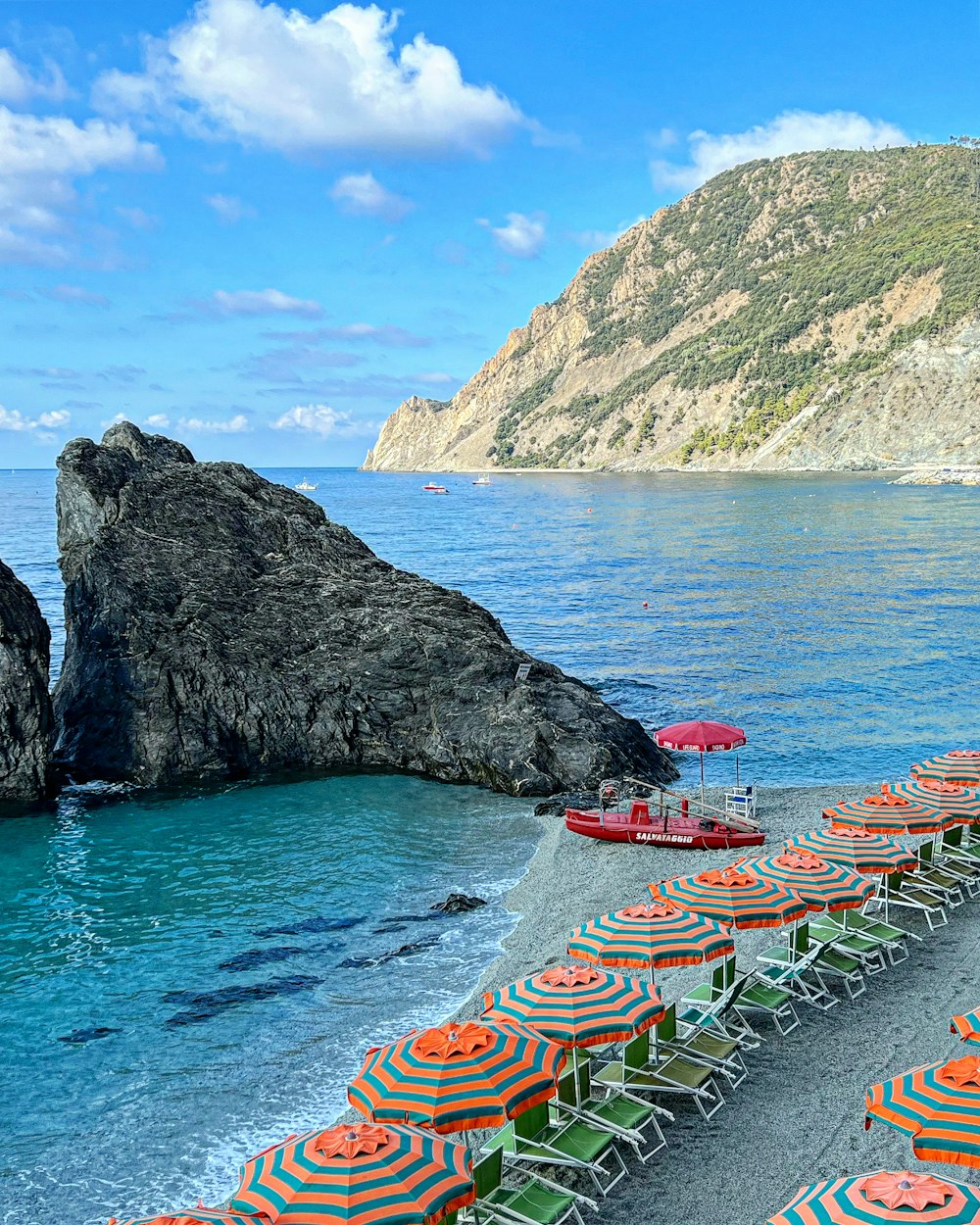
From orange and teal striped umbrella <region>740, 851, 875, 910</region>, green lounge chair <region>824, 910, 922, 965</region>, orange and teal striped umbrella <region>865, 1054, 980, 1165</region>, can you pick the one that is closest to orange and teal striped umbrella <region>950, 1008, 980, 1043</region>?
orange and teal striped umbrella <region>865, 1054, 980, 1165</region>

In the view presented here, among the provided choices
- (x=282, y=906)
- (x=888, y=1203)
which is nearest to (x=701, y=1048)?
(x=888, y=1203)

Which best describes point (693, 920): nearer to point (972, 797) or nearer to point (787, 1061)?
point (787, 1061)

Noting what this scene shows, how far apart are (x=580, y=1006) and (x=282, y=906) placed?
1174 centimetres

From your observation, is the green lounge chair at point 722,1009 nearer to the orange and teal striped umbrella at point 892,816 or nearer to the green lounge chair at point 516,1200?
the green lounge chair at point 516,1200

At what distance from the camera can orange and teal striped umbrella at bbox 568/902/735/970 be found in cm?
1466

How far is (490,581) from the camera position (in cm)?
9212

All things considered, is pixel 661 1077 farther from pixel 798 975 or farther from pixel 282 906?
pixel 282 906

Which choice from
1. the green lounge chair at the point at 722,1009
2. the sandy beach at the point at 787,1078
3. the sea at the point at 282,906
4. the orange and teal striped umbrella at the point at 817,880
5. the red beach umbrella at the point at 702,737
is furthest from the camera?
the red beach umbrella at the point at 702,737

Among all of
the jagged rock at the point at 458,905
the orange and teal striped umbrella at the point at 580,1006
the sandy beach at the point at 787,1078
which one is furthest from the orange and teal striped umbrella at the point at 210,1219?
the jagged rock at the point at 458,905

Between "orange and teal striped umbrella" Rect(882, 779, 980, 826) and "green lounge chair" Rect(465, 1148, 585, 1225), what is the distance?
13595mm

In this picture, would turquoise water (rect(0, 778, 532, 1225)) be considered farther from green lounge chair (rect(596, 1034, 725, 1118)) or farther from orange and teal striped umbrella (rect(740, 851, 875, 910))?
orange and teal striped umbrella (rect(740, 851, 875, 910))

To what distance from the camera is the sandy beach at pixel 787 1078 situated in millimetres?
12031

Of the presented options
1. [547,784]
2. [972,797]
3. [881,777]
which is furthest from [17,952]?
[881,777]

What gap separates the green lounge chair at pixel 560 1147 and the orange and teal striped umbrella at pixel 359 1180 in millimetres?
2459
